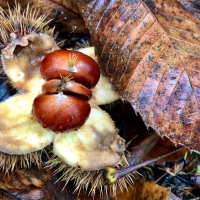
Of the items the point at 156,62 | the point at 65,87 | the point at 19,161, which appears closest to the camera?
the point at 65,87

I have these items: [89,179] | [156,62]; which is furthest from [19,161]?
[156,62]

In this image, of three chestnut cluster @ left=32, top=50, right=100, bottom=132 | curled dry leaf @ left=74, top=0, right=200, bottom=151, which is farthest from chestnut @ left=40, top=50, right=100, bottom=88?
curled dry leaf @ left=74, top=0, right=200, bottom=151

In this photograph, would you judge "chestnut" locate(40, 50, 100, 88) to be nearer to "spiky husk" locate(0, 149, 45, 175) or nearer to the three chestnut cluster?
the three chestnut cluster

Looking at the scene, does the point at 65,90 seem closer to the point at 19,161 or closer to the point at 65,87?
the point at 65,87

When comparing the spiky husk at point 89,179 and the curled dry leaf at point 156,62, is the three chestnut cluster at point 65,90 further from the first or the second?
the spiky husk at point 89,179

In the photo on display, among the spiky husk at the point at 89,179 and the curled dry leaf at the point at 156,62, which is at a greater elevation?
the curled dry leaf at the point at 156,62

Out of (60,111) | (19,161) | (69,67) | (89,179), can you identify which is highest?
(69,67)

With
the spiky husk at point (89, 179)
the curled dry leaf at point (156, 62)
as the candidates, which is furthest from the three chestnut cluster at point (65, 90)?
the spiky husk at point (89, 179)
